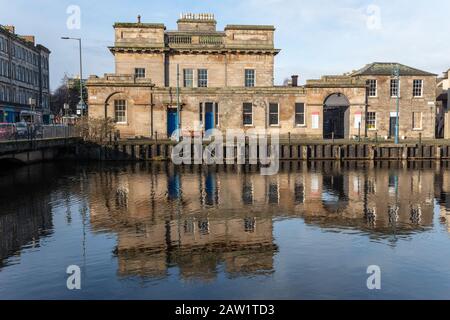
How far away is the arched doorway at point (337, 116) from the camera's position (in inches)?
1770

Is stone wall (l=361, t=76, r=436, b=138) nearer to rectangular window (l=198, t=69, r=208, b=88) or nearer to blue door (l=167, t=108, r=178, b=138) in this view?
rectangular window (l=198, t=69, r=208, b=88)

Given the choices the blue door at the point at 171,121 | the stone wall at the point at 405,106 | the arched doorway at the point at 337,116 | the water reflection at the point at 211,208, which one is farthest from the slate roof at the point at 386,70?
the blue door at the point at 171,121

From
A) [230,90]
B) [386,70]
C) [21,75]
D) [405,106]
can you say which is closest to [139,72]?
[230,90]

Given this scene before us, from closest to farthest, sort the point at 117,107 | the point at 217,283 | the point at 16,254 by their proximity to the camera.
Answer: the point at 217,283 < the point at 16,254 < the point at 117,107

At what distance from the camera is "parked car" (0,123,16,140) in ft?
89.8

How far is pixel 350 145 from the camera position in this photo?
40.3 metres

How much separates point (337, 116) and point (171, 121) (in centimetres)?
2153

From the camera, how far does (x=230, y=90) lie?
43688 millimetres

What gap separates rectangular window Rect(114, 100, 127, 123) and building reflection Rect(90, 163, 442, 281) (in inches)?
484

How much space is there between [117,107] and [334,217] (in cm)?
3102

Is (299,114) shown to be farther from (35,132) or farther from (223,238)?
(223,238)

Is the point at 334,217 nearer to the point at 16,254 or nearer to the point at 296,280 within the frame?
the point at 296,280

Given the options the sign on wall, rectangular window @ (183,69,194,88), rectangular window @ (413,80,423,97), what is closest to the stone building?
rectangular window @ (413,80,423,97)
